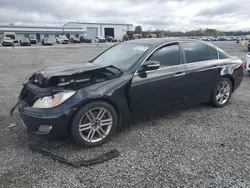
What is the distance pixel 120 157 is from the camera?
292 centimetres

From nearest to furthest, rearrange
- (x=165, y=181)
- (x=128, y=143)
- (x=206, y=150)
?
1. (x=165, y=181)
2. (x=206, y=150)
3. (x=128, y=143)

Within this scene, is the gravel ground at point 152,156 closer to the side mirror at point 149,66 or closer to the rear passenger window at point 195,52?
the side mirror at point 149,66

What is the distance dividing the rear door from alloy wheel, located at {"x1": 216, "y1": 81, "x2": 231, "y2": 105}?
0.26 meters

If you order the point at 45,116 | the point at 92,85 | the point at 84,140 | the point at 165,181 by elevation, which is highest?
the point at 92,85

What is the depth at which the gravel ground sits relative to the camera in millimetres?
2455

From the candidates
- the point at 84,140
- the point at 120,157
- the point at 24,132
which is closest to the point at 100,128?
the point at 84,140

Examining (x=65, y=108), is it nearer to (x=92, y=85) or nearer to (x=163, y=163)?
(x=92, y=85)

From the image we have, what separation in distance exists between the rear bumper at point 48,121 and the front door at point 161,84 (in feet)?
3.66

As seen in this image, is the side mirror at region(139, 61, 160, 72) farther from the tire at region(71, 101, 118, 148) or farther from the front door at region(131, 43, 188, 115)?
the tire at region(71, 101, 118, 148)

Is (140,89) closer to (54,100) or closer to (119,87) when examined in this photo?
(119,87)

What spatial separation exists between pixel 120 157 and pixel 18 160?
1.36 metres

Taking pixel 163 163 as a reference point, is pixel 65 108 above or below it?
above

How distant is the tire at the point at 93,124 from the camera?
9.80ft

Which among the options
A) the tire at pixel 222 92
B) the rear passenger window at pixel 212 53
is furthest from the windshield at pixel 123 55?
the tire at pixel 222 92
